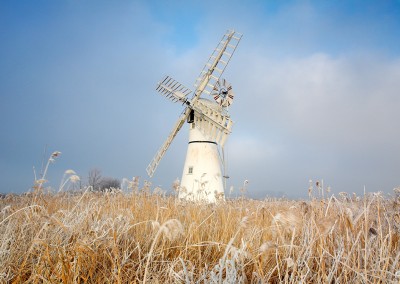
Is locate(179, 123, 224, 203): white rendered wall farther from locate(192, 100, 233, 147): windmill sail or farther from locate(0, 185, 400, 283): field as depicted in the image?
locate(0, 185, 400, 283): field

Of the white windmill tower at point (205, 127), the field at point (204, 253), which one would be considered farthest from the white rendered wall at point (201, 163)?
the field at point (204, 253)

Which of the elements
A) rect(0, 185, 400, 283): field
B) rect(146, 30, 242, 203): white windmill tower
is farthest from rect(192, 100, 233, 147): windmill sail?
rect(0, 185, 400, 283): field

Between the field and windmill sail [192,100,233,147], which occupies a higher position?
windmill sail [192,100,233,147]

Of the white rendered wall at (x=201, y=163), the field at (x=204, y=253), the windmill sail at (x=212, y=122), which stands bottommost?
the field at (x=204, y=253)

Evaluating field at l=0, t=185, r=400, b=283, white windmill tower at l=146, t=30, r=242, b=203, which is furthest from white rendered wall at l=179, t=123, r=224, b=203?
field at l=0, t=185, r=400, b=283

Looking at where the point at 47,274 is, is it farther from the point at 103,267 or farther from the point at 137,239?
the point at 137,239

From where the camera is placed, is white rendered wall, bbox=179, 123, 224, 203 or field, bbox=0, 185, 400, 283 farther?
white rendered wall, bbox=179, 123, 224, 203

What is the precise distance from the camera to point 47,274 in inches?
92.9

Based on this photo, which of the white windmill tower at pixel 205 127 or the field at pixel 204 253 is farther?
the white windmill tower at pixel 205 127

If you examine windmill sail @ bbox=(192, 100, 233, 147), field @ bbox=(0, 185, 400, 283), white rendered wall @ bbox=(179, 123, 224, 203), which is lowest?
field @ bbox=(0, 185, 400, 283)

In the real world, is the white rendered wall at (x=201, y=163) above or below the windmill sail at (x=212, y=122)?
below

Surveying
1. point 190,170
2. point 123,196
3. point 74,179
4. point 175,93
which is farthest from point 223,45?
point 74,179

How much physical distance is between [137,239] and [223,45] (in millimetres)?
20755

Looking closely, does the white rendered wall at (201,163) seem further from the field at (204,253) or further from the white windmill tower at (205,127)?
the field at (204,253)
